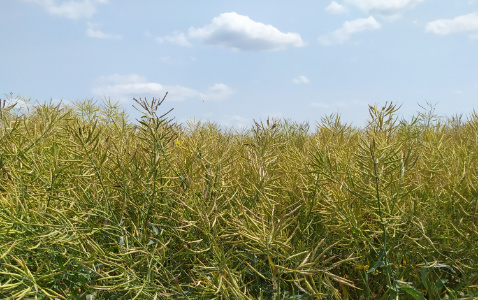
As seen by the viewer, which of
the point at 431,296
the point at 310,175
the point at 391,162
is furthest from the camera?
the point at 310,175

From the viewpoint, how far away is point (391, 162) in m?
1.38

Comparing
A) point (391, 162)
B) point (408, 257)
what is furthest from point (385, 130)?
point (408, 257)

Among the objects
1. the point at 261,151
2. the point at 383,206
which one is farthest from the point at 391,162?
the point at 261,151

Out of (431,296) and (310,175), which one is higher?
(310,175)

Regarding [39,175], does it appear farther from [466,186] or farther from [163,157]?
[466,186]

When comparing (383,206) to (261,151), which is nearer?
(383,206)

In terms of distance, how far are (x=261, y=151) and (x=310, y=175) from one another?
0.68 feet

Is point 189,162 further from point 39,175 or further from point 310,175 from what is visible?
point 39,175

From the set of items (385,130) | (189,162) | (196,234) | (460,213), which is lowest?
(196,234)

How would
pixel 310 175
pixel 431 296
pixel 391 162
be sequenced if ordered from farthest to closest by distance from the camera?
pixel 310 175 < pixel 431 296 < pixel 391 162

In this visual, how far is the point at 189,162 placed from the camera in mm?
1675

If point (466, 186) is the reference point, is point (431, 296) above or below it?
below

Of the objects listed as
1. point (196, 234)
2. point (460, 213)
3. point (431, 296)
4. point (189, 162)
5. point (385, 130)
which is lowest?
point (431, 296)

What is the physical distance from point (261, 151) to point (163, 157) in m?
0.36
